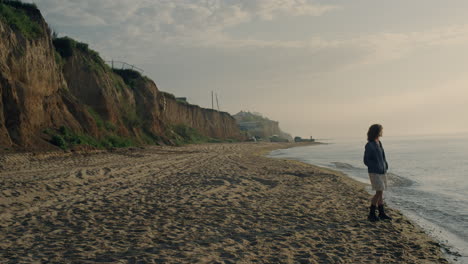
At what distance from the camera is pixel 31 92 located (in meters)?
16.9

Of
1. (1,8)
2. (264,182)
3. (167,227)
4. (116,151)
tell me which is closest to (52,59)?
(1,8)

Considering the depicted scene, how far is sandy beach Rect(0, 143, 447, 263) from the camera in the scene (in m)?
4.20

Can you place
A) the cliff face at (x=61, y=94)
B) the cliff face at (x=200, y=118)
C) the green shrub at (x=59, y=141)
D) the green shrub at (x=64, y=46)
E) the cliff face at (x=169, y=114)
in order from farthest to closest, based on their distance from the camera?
the cliff face at (x=200, y=118) < the cliff face at (x=169, y=114) < the green shrub at (x=64, y=46) < the green shrub at (x=59, y=141) < the cliff face at (x=61, y=94)

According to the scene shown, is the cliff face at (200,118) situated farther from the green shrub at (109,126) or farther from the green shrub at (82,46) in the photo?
the green shrub at (109,126)

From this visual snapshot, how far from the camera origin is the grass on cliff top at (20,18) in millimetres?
17438

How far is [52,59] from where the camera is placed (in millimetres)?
20078

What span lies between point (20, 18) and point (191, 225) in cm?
1961

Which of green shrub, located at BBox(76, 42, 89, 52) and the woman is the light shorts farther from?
green shrub, located at BBox(76, 42, 89, 52)

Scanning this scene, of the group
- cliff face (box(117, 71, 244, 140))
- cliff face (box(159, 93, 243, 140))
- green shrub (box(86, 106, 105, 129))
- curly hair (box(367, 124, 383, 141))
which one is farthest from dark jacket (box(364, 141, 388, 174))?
cliff face (box(159, 93, 243, 140))

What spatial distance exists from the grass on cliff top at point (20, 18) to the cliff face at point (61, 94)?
0.08 m

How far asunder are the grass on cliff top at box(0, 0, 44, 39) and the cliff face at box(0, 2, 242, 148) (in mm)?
78

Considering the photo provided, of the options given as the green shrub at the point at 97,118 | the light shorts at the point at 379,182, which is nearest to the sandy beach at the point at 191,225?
the light shorts at the point at 379,182

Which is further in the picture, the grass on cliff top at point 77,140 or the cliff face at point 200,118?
the cliff face at point 200,118

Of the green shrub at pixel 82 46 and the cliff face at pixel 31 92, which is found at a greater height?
the green shrub at pixel 82 46
